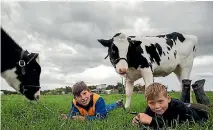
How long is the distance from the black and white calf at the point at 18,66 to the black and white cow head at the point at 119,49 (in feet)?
8.44

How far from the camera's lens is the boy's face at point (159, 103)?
4.66 meters

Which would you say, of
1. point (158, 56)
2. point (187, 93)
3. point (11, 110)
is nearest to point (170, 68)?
point (158, 56)

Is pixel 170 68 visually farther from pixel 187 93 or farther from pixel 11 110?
pixel 11 110

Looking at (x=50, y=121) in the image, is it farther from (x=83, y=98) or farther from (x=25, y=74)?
(x=25, y=74)

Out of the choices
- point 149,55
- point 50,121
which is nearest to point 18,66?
point 50,121

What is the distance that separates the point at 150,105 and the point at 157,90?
A: 26 cm

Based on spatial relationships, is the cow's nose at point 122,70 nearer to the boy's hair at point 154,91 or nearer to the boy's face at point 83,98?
the boy's face at point 83,98

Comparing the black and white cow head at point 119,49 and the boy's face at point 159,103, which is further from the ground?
the black and white cow head at point 119,49

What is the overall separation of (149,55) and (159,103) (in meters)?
5.84

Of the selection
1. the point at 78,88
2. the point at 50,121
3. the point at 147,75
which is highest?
the point at 147,75

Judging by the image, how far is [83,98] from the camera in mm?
6746

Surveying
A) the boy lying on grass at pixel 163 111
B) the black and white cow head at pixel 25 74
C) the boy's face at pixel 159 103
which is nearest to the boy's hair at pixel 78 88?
the black and white cow head at pixel 25 74

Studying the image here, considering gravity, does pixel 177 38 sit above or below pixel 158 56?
above

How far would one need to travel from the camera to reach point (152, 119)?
488 cm
